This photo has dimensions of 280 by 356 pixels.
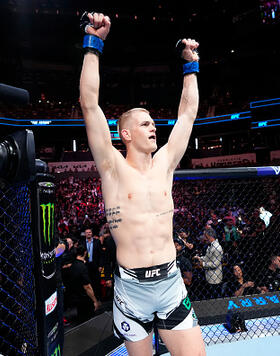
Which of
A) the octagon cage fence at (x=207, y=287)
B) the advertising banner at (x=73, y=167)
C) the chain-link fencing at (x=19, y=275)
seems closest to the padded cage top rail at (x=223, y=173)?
the octagon cage fence at (x=207, y=287)

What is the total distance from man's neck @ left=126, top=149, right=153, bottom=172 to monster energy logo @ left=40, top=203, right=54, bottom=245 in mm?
496

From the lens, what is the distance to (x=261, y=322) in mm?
2566

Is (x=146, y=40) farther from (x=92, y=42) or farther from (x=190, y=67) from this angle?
(x=92, y=42)

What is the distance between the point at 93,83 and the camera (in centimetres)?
157

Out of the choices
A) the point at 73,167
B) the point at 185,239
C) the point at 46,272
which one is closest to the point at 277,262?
the point at 185,239

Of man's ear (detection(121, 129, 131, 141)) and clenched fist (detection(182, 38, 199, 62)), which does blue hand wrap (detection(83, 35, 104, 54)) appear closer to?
man's ear (detection(121, 129, 131, 141))

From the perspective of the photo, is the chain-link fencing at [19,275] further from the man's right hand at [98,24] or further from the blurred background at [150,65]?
the blurred background at [150,65]

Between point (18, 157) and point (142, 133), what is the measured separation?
88cm

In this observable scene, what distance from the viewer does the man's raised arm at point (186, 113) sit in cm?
188

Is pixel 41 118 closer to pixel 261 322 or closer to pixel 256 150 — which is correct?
pixel 256 150

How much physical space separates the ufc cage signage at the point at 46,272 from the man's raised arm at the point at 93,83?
308 millimetres

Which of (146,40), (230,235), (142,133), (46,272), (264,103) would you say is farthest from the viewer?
(146,40)

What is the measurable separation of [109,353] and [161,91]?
75.4 ft

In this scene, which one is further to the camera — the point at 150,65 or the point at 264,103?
the point at 150,65
